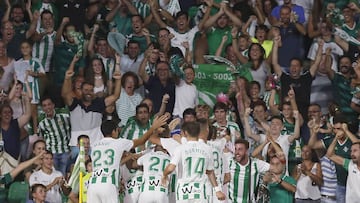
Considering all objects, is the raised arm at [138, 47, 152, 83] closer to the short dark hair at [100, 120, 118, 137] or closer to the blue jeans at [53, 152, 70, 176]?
the blue jeans at [53, 152, 70, 176]

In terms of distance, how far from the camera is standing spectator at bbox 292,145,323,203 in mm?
24016

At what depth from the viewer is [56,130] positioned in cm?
2491

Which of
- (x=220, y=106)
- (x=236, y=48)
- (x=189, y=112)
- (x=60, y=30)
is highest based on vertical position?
(x=60, y=30)

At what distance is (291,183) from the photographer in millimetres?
23156

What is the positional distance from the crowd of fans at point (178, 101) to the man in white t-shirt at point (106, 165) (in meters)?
0.02

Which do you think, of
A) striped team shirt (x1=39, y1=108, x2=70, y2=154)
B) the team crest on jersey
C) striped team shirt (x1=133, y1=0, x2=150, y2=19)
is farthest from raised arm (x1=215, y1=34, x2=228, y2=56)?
the team crest on jersey

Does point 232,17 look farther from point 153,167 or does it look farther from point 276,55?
point 153,167

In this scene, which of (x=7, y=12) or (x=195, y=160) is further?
(x=7, y=12)

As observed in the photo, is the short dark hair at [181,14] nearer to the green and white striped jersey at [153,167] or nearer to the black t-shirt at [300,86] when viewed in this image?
the black t-shirt at [300,86]

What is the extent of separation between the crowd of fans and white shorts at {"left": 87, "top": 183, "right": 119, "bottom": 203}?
21mm

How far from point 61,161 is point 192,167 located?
3887 millimetres

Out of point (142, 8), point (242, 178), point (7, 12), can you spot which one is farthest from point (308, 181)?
point (7, 12)

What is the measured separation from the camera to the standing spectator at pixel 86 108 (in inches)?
983

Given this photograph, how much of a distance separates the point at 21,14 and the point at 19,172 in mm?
4005
